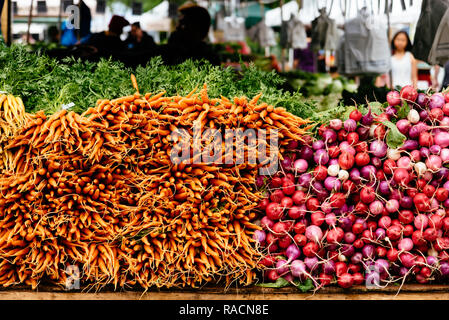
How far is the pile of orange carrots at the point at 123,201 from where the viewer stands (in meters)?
1.97

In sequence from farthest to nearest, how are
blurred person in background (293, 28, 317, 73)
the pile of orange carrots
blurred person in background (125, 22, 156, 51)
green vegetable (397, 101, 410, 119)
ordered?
blurred person in background (293, 28, 317, 73) < blurred person in background (125, 22, 156, 51) < green vegetable (397, 101, 410, 119) < the pile of orange carrots

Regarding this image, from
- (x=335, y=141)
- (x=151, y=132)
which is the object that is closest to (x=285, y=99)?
(x=335, y=141)

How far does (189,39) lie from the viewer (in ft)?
12.9

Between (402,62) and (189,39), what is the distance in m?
3.00

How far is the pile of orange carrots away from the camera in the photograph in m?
1.97

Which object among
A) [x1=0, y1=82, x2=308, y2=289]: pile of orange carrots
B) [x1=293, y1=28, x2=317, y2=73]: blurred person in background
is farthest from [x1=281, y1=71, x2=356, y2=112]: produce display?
[x1=0, y1=82, x2=308, y2=289]: pile of orange carrots

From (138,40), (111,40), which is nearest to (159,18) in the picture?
(138,40)

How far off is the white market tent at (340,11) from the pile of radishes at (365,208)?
243 cm

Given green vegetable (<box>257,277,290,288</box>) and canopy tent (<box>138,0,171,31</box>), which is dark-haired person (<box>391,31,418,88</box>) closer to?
canopy tent (<box>138,0,171,31</box>)

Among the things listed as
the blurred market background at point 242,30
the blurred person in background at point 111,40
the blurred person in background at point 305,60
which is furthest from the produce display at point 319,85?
the blurred person in background at point 111,40

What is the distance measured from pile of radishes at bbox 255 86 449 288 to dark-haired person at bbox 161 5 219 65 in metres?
1.89

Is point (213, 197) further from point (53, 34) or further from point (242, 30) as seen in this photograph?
point (242, 30)

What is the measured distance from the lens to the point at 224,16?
5.30 metres

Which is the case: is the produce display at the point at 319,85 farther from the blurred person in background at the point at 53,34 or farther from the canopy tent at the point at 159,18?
the blurred person in background at the point at 53,34
